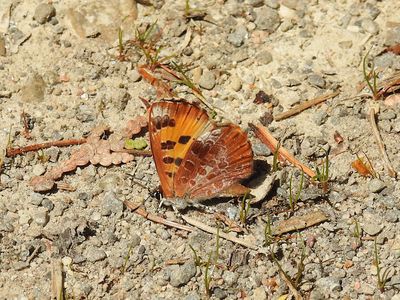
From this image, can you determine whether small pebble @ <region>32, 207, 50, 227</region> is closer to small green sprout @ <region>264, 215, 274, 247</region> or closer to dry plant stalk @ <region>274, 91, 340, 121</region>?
small green sprout @ <region>264, 215, 274, 247</region>

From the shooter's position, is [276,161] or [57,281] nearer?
[57,281]

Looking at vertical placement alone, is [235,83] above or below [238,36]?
below

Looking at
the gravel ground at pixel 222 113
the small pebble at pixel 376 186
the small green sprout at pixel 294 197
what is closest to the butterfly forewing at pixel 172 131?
the gravel ground at pixel 222 113

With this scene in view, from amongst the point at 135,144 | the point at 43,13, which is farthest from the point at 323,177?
the point at 43,13

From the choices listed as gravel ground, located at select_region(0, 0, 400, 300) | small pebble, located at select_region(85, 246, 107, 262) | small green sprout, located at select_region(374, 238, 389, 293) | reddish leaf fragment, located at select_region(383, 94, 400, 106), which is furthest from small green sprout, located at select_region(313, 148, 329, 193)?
small pebble, located at select_region(85, 246, 107, 262)

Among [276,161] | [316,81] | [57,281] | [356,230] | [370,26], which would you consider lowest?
[57,281]

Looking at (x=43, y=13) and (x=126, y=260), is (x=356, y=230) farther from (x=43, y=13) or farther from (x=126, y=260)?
→ (x=43, y=13)

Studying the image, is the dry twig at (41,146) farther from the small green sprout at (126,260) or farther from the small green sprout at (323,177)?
the small green sprout at (323,177)

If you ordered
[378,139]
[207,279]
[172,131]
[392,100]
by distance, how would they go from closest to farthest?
[207,279]
[172,131]
[378,139]
[392,100]
